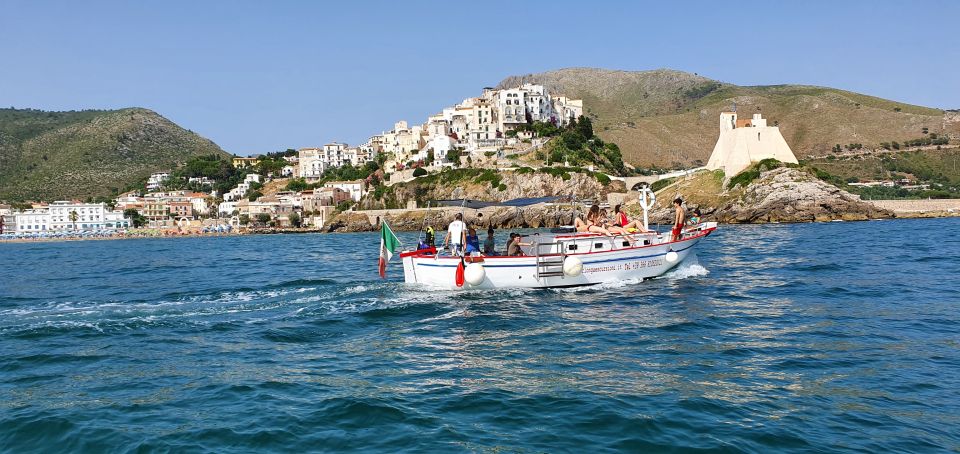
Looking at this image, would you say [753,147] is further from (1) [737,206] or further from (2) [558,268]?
(2) [558,268]

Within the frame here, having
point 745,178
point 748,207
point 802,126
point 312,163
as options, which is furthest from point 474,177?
point 802,126

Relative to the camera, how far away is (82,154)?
518 ft

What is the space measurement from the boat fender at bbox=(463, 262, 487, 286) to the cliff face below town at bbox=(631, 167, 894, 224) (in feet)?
179

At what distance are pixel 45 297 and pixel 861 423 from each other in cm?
2333

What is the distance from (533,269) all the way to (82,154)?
551ft

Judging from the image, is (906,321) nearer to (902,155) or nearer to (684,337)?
(684,337)

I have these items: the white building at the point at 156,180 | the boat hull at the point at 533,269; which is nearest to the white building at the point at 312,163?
the white building at the point at 156,180

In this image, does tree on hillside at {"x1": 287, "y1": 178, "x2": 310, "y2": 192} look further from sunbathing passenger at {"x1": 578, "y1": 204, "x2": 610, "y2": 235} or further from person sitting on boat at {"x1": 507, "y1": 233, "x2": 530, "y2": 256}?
person sitting on boat at {"x1": 507, "y1": 233, "x2": 530, "y2": 256}

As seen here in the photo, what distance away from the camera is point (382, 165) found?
395 feet

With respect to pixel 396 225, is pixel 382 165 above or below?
above

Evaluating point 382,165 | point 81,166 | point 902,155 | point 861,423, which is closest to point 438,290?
point 861,423

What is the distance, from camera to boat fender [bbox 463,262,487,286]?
1902 cm

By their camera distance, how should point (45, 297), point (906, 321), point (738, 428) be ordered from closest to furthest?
point (738, 428), point (906, 321), point (45, 297)

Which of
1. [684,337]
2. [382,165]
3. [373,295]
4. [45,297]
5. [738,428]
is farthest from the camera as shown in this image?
[382,165]
